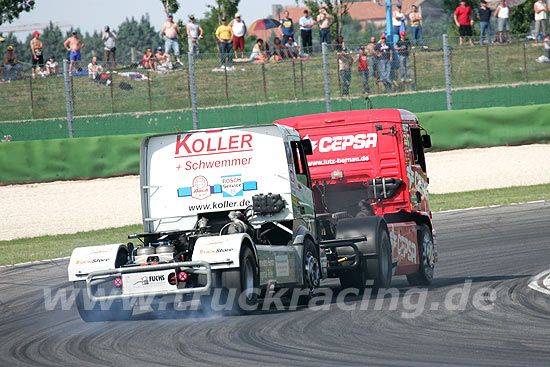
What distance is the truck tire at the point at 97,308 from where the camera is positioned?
370 inches

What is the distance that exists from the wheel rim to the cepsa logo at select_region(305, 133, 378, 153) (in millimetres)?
2583

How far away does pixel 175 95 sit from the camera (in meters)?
24.7

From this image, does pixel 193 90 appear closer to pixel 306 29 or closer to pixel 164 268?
pixel 306 29

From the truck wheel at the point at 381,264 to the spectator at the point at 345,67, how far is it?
13.8 metres

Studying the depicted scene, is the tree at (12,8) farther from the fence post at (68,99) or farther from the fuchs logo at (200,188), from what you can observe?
the fuchs logo at (200,188)

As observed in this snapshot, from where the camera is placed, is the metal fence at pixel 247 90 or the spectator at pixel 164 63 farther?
the spectator at pixel 164 63

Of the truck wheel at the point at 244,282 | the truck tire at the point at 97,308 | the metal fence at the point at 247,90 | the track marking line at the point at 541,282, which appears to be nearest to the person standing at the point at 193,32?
the metal fence at the point at 247,90

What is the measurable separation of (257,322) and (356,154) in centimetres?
427

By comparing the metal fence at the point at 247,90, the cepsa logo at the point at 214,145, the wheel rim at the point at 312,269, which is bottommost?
the wheel rim at the point at 312,269

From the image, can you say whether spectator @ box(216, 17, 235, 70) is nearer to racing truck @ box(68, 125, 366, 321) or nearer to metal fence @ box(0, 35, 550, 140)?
metal fence @ box(0, 35, 550, 140)

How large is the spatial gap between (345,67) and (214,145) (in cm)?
1469

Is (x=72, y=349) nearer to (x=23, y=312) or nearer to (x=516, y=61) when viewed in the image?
(x=23, y=312)

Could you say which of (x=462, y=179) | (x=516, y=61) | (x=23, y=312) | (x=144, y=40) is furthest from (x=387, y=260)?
(x=144, y=40)

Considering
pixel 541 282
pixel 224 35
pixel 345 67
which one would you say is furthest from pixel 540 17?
pixel 541 282
